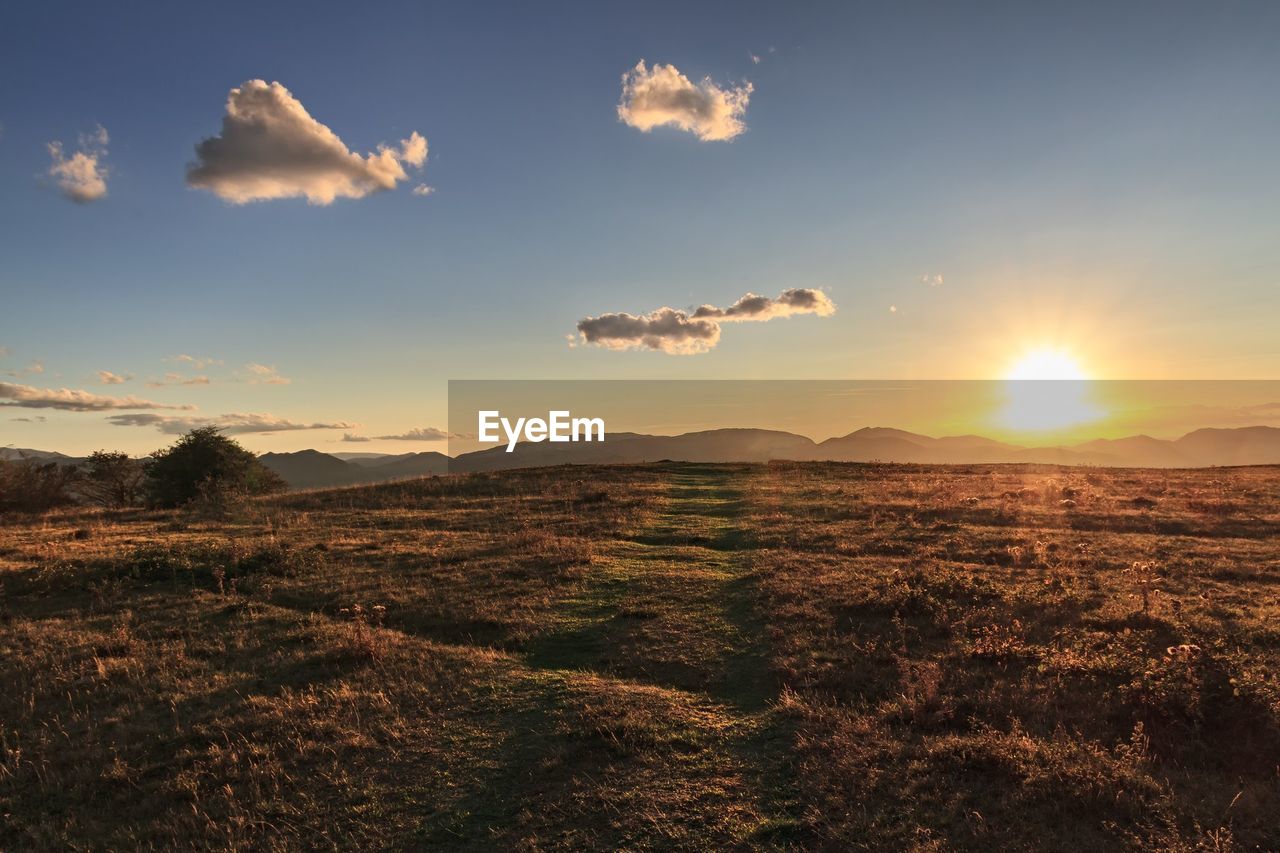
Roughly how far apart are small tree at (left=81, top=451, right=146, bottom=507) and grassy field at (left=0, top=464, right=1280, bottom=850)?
3439 centimetres

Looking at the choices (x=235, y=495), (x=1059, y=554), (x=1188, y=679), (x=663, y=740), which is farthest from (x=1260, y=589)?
(x=235, y=495)

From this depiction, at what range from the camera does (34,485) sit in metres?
45.1

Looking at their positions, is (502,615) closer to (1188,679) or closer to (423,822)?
(423,822)

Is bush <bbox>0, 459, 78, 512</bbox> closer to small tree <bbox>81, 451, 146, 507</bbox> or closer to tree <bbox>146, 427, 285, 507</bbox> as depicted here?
small tree <bbox>81, 451, 146, 507</bbox>

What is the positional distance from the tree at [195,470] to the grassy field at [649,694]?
25.8m

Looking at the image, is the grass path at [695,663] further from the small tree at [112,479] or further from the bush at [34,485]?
the small tree at [112,479]

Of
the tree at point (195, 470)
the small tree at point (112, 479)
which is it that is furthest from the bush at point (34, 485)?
the tree at point (195, 470)

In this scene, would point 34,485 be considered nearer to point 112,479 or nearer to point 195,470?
point 112,479

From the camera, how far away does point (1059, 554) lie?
64.2ft

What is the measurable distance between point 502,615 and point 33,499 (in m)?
47.4

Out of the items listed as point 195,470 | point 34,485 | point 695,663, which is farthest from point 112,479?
point 695,663

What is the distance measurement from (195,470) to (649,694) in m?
48.5

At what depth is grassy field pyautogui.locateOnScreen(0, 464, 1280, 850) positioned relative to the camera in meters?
7.26

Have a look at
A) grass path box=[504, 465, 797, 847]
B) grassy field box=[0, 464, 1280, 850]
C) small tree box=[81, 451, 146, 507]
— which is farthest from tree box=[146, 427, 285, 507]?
grass path box=[504, 465, 797, 847]
